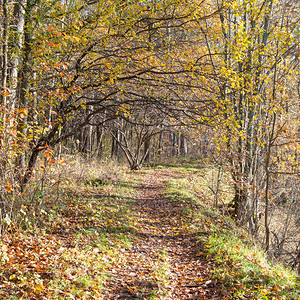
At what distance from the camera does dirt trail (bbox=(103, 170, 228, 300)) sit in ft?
14.2

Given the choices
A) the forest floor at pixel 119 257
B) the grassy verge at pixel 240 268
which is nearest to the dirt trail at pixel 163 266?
the forest floor at pixel 119 257

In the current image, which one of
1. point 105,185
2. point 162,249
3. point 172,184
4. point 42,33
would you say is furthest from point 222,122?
point 172,184

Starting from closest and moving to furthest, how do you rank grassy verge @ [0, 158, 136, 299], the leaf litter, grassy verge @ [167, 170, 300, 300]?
grassy verge @ [0, 158, 136, 299]
the leaf litter
grassy verge @ [167, 170, 300, 300]

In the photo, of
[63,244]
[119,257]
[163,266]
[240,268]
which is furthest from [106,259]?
[240,268]

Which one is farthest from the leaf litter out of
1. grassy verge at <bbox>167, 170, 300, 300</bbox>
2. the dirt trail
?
grassy verge at <bbox>167, 170, 300, 300</bbox>

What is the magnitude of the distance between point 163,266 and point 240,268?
1450mm

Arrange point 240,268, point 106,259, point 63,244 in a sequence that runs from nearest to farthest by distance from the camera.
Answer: point 240,268 → point 106,259 → point 63,244

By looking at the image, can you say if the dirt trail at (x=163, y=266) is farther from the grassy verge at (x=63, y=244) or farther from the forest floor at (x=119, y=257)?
the grassy verge at (x=63, y=244)

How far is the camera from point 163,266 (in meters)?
5.27

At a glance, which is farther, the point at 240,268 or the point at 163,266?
the point at 163,266

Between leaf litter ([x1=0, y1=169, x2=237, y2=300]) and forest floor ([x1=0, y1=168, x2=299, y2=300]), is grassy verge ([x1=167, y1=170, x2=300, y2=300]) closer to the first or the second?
forest floor ([x1=0, y1=168, x2=299, y2=300])

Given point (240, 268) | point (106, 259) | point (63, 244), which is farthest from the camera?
point (63, 244)

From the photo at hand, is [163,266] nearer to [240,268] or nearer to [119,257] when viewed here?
[119,257]

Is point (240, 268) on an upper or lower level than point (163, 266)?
upper
